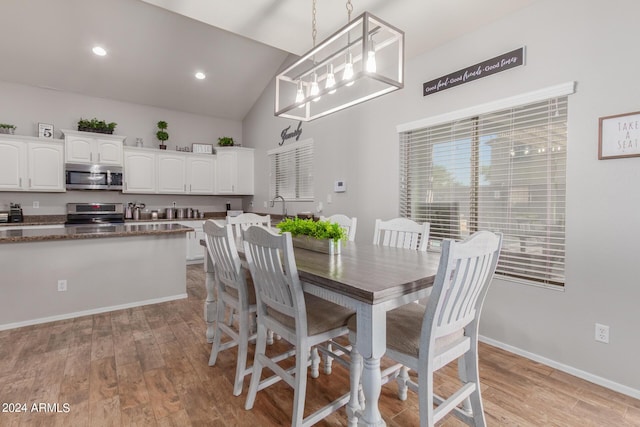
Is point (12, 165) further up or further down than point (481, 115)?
further down

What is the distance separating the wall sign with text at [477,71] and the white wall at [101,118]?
4.82 m

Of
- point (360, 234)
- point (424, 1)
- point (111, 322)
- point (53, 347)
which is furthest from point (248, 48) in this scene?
point (53, 347)

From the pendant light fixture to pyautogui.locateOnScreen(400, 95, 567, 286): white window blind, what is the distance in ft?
2.89

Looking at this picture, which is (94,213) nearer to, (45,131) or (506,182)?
(45,131)

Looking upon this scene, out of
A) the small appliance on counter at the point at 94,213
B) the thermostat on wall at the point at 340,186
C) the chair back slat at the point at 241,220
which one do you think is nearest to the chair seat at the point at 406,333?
the chair back slat at the point at 241,220

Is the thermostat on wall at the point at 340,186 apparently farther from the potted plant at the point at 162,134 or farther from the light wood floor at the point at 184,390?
the potted plant at the point at 162,134

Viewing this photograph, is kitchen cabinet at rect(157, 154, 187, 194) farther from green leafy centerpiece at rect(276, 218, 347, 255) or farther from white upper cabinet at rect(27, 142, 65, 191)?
green leafy centerpiece at rect(276, 218, 347, 255)

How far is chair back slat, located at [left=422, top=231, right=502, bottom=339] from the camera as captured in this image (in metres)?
1.27

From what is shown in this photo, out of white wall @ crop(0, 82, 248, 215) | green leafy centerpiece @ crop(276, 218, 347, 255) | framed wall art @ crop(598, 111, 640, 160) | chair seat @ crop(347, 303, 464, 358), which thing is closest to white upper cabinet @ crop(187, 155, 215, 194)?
white wall @ crop(0, 82, 248, 215)

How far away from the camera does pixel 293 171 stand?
522cm

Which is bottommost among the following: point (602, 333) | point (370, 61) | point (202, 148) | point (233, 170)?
point (602, 333)

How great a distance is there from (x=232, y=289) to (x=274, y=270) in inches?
31.9

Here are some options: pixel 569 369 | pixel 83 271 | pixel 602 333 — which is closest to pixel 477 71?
pixel 602 333

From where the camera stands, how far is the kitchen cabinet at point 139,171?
5420 millimetres
